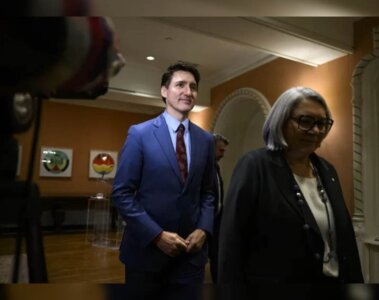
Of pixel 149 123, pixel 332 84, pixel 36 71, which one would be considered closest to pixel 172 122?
pixel 149 123

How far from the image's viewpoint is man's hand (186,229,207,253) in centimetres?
39

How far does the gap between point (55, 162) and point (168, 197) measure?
0.16 m

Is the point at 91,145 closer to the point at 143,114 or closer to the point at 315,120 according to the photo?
the point at 143,114

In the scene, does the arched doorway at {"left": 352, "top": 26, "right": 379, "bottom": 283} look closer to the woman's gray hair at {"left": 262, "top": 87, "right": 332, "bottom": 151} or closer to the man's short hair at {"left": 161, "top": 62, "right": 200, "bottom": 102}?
the woman's gray hair at {"left": 262, "top": 87, "right": 332, "bottom": 151}

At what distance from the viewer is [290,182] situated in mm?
364

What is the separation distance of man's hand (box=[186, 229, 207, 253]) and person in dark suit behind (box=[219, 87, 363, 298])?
33 millimetres

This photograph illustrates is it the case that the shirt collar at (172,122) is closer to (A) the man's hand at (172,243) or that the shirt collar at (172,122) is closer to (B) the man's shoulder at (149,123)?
(B) the man's shoulder at (149,123)

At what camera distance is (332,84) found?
0.64 metres

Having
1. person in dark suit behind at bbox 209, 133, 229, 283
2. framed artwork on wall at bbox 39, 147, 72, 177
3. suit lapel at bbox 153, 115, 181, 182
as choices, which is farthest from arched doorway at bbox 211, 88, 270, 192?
framed artwork on wall at bbox 39, 147, 72, 177

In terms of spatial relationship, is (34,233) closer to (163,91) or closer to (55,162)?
(55,162)

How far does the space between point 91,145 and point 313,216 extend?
9.9 inches

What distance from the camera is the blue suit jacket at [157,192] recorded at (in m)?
0.31

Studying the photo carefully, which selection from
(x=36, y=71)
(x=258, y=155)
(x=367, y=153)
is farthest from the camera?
(x=367, y=153)

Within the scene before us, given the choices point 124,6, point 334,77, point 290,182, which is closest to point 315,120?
point 290,182
